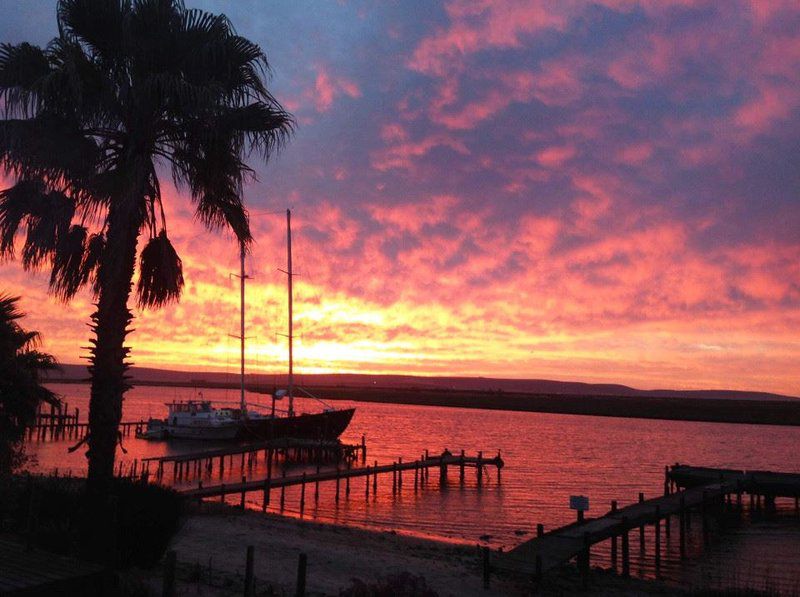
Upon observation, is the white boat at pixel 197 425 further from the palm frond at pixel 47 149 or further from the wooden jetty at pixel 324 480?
the palm frond at pixel 47 149

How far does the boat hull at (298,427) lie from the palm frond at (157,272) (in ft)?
174

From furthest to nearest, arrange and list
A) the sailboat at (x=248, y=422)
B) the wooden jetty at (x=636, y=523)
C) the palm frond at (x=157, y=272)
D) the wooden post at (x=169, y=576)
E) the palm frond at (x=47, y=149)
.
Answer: the sailboat at (x=248, y=422) → the wooden jetty at (x=636, y=523) → the palm frond at (x=157, y=272) → the palm frond at (x=47, y=149) → the wooden post at (x=169, y=576)

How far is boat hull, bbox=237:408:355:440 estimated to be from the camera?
2603 inches

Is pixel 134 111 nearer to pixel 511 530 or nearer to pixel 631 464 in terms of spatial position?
pixel 511 530

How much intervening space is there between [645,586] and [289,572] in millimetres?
10265

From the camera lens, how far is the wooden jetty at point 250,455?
44.2m

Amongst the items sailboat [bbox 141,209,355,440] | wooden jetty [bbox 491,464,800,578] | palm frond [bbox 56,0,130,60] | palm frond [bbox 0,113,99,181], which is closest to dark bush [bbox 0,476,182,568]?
palm frond [bbox 0,113,99,181]

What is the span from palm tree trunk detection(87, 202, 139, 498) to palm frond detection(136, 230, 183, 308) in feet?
2.85

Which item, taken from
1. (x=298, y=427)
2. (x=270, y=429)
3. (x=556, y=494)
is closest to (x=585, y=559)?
(x=556, y=494)

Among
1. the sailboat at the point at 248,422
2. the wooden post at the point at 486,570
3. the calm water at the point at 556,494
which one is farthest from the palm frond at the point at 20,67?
the sailboat at the point at 248,422

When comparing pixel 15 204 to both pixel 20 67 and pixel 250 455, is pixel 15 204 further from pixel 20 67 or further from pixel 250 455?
pixel 250 455

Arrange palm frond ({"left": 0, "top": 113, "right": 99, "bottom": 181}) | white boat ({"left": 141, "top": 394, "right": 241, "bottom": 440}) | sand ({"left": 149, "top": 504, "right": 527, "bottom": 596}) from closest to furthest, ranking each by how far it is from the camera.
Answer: palm frond ({"left": 0, "top": 113, "right": 99, "bottom": 181})
sand ({"left": 149, "top": 504, "right": 527, "bottom": 596})
white boat ({"left": 141, "top": 394, "right": 241, "bottom": 440})

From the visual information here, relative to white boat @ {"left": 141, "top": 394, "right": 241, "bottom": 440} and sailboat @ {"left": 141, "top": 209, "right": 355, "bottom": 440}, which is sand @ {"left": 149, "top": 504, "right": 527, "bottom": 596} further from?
white boat @ {"left": 141, "top": 394, "right": 241, "bottom": 440}

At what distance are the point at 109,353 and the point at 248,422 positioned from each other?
187ft
